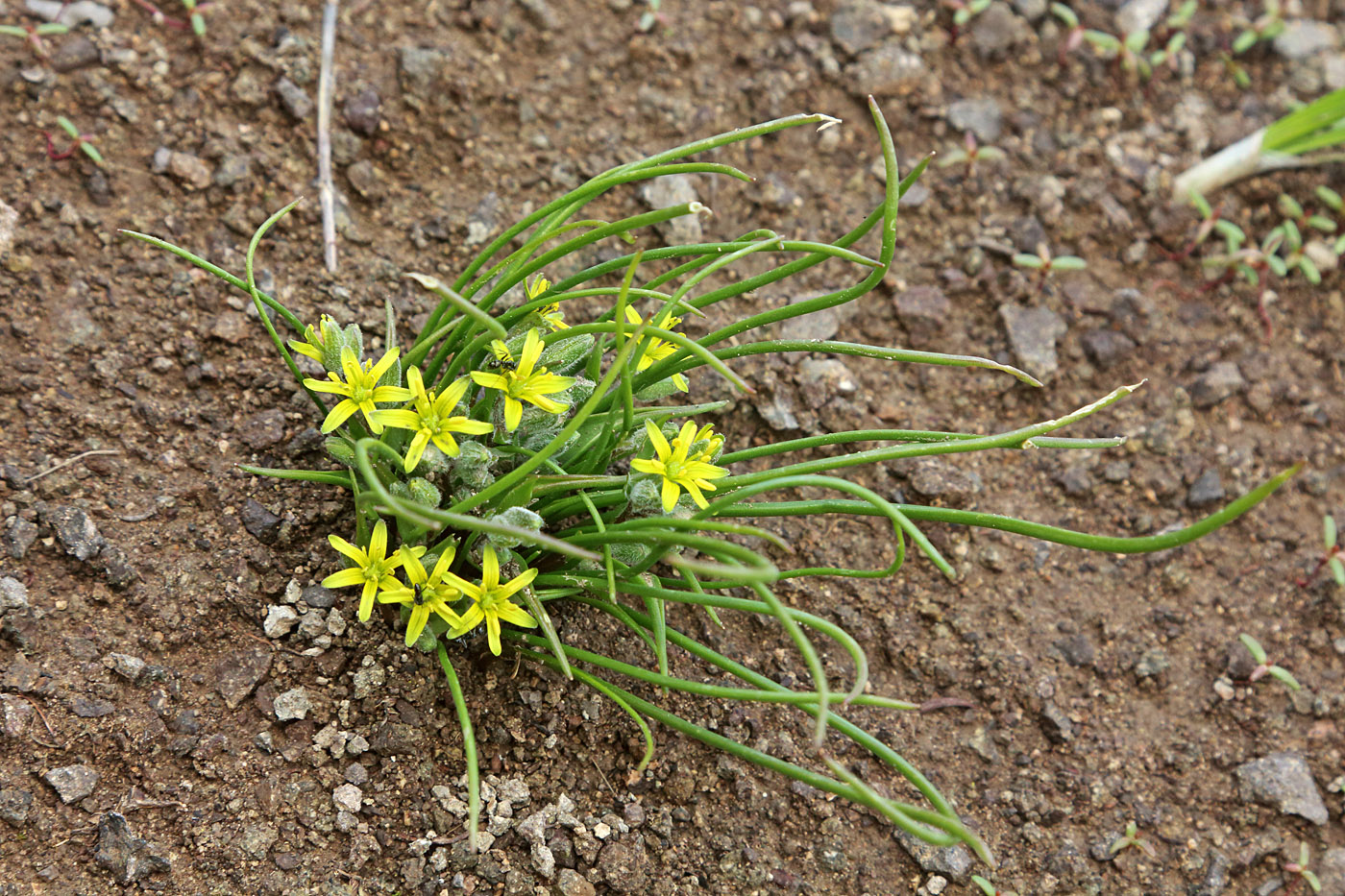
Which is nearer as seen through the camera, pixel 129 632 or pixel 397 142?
pixel 129 632

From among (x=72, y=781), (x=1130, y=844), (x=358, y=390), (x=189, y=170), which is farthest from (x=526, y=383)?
(x=1130, y=844)

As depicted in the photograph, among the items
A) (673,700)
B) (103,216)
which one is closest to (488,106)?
(103,216)

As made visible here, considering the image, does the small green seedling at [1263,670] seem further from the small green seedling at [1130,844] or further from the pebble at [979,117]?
the pebble at [979,117]

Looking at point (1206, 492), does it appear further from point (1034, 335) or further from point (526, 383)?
point (526, 383)

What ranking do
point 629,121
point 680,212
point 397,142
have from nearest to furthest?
point 680,212, point 397,142, point 629,121

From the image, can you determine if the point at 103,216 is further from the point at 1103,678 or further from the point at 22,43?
the point at 1103,678
